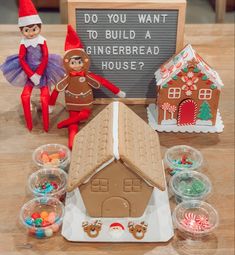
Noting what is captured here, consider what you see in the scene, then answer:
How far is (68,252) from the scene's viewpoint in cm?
89

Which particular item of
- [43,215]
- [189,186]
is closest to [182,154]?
[189,186]

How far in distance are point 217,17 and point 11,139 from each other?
1.01 meters

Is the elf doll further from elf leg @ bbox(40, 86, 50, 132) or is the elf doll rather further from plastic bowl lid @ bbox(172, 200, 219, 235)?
Answer: plastic bowl lid @ bbox(172, 200, 219, 235)

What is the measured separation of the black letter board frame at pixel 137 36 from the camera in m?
1.18

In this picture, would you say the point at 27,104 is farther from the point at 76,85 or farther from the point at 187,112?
the point at 187,112

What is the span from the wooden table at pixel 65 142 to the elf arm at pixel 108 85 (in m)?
0.06

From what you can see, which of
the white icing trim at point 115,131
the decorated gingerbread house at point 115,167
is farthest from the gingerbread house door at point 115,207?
the white icing trim at point 115,131

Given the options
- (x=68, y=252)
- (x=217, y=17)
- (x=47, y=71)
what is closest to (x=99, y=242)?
(x=68, y=252)

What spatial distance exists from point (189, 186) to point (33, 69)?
17.5 inches

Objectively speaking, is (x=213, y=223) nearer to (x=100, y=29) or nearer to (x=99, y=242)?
(x=99, y=242)

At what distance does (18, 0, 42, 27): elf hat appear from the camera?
1092mm

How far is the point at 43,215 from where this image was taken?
95 cm

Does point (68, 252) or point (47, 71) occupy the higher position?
point (47, 71)

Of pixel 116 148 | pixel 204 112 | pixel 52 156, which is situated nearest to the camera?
pixel 116 148
